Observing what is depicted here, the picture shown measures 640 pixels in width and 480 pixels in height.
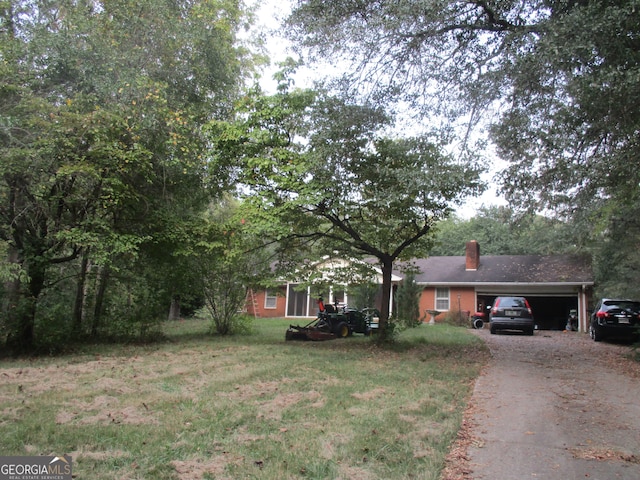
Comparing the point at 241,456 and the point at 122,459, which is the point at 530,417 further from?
the point at 122,459

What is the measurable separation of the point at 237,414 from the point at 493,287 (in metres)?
22.0

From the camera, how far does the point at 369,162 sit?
431 inches

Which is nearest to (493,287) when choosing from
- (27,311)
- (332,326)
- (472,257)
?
(472,257)

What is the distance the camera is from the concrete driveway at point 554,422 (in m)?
4.05

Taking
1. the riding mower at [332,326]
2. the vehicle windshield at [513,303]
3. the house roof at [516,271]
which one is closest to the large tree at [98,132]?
the riding mower at [332,326]

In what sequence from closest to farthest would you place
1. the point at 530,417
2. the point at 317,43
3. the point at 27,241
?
the point at 530,417 → the point at 317,43 → the point at 27,241

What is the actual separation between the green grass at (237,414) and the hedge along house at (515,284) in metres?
15.7

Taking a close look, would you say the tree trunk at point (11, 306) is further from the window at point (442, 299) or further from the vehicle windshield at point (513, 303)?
the window at point (442, 299)

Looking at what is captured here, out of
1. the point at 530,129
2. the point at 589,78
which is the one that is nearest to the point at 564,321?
the point at 530,129

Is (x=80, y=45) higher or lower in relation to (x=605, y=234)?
higher

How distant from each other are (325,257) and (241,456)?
35.3 ft

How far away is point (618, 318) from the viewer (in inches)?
562

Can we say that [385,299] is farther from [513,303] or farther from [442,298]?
[442,298]

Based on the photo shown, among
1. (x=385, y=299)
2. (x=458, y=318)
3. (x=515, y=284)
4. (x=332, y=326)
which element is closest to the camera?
(x=385, y=299)
